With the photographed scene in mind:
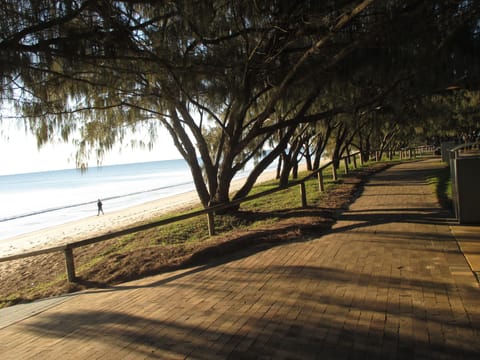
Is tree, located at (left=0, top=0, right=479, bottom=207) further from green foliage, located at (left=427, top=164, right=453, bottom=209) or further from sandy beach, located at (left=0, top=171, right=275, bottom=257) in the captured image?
sandy beach, located at (left=0, top=171, right=275, bottom=257)

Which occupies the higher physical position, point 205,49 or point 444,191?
point 205,49

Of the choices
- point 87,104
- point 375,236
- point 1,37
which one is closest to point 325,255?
point 375,236

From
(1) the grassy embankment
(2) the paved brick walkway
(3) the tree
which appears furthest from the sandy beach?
(2) the paved brick walkway

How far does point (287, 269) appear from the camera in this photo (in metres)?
5.98

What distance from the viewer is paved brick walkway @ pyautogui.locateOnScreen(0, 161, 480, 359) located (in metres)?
3.67

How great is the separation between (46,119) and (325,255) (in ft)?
17.5

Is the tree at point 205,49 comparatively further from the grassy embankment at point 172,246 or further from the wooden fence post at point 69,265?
the grassy embankment at point 172,246

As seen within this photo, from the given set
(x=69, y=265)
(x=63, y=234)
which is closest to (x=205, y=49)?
(x=69, y=265)

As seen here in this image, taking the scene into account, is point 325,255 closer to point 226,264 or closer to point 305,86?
point 226,264

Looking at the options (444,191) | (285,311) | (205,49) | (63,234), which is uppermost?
(205,49)

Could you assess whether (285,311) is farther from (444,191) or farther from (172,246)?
(444,191)

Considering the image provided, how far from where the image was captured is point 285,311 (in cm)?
445

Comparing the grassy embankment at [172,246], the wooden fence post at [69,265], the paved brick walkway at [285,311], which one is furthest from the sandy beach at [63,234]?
the paved brick walkway at [285,311]

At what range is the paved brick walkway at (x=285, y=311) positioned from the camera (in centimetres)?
367
